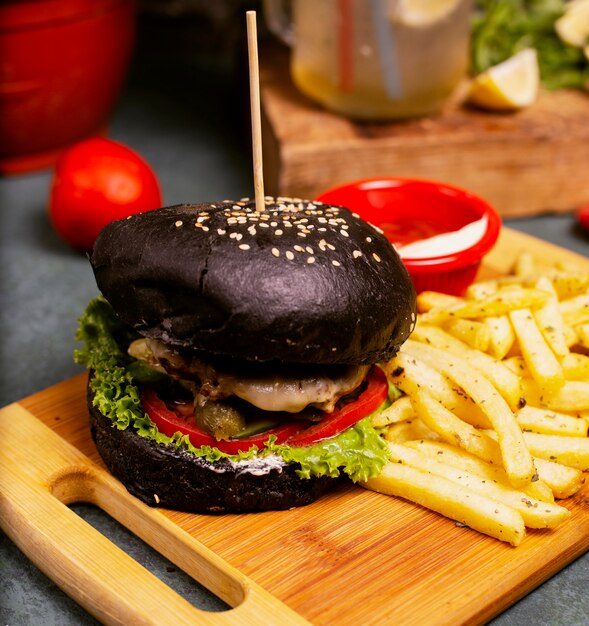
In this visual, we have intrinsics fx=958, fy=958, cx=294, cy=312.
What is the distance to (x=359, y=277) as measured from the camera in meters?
3.11

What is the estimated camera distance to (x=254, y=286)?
9.62ft

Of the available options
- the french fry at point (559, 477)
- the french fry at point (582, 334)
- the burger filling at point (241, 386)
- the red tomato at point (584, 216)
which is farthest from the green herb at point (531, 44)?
the burger filling at point (241, 386)

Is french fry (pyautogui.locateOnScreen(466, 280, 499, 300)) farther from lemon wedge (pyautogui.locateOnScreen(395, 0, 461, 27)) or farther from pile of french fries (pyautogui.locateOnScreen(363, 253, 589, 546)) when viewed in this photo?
lemon wedge (pyautogui.locateOnScreen(395, 0, 461, 27))

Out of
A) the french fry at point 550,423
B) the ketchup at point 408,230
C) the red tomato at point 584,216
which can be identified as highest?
the ketchup at point 408,230

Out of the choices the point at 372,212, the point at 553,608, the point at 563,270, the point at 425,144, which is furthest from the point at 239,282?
the point at 425,144

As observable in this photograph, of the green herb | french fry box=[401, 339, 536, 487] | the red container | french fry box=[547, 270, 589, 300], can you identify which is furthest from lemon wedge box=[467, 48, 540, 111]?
french fry box=[401, 339, 536, 487]

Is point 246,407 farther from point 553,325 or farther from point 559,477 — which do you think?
point 553,325

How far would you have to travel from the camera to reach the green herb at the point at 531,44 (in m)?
6.39

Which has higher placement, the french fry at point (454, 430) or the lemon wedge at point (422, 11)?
the lemon wedge at point (422, 11)

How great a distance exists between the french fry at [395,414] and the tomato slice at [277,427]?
0.13ft

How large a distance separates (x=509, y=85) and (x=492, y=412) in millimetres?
3204

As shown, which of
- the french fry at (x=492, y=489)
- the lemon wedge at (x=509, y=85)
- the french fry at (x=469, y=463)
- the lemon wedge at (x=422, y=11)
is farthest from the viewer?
the lemon wedge at (x=509, y=85)

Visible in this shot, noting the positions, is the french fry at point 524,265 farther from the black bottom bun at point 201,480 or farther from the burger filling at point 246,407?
the black bottom bun at point 201,480

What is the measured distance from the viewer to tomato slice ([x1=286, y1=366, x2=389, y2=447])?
3.19 metres
